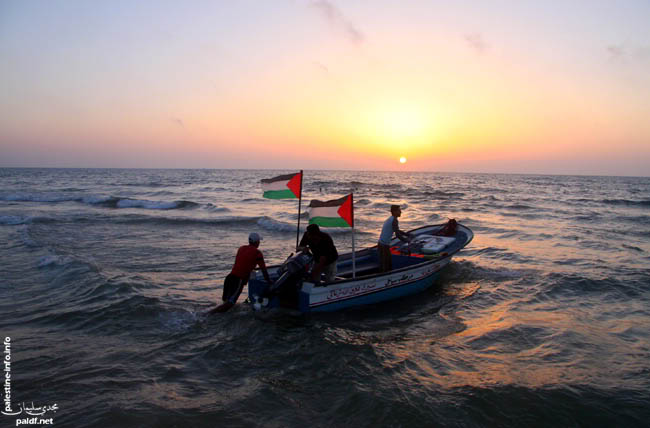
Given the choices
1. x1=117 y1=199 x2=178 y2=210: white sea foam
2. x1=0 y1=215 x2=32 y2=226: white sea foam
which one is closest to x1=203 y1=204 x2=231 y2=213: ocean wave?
x1=117 y1=199 x2=178 y2=210: white sea foam

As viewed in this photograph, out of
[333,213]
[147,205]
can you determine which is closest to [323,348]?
[333,213]

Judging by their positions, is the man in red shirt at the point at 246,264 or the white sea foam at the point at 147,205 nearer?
the man in red shirt at the point at 246,264

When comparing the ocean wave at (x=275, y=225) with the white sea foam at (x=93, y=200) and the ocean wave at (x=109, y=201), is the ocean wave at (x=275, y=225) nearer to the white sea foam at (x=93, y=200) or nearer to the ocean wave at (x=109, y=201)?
the ocean wave at (x=109, y=201)

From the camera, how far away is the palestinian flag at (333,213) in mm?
8227

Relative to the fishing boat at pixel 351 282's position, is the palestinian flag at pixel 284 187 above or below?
above

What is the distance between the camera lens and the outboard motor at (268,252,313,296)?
313 inches

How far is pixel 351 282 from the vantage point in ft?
27.9

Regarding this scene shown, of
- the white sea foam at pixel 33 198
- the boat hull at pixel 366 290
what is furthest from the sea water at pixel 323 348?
the white sea foam at pixel 33 198

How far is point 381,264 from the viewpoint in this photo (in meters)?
10.2

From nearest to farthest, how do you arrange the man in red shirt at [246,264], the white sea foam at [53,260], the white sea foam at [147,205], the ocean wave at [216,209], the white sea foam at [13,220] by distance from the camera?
the man in red shirt at [246,264]
the white sea foam at [53,260]
the white sea foam at [13,220]
the ocean wave at [216,209]
the white sea foam at [147,205]

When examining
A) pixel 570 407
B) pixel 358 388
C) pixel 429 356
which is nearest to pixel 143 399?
pixel 358 388

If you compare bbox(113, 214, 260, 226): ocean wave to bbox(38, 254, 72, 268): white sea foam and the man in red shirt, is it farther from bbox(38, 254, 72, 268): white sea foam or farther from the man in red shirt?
the man in red shirt

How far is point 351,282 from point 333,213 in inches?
62.4

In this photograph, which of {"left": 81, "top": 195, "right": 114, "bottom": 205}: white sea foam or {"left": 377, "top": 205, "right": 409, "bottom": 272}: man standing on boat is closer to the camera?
{"left": 377, "top": 205, "right": 409, "bottom": 272}: man standing on boat
